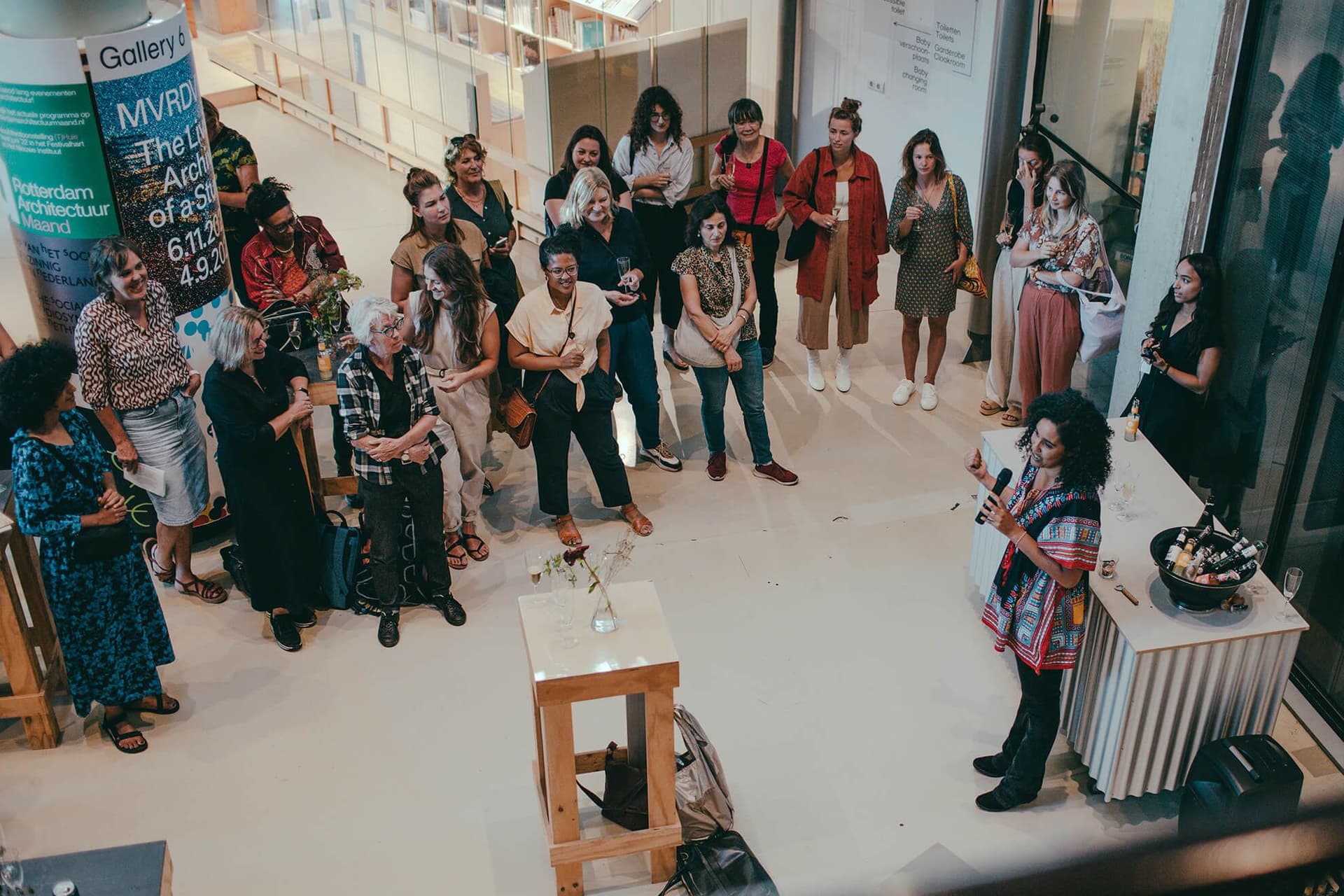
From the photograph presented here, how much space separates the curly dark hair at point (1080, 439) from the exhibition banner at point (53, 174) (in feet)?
12.7

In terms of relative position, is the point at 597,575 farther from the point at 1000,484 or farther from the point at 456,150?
the point at 456,150

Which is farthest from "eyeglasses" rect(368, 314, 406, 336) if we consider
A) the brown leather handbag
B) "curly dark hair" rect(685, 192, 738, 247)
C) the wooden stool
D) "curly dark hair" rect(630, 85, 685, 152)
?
"curly dark hair" rect(630, 85, 685, 152)

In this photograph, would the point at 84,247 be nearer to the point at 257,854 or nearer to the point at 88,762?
the point at 88,762

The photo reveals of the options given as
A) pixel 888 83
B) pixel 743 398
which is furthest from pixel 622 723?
pixel 888 83

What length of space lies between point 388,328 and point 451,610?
1.37m

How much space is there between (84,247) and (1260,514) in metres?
5.18

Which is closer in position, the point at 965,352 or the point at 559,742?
the point at 559,742

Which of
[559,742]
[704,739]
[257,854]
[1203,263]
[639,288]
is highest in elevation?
[1203,263]

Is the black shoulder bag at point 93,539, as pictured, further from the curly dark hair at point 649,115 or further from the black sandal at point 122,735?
the curly dark hair at point 649,115

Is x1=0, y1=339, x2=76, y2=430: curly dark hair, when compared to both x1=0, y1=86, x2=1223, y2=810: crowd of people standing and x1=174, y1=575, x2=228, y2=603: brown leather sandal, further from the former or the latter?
x1=174, y1=575, x2=228, y2=603: brown leather sandal

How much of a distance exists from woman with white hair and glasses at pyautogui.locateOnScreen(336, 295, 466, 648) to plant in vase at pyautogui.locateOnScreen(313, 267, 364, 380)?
73 centimetres

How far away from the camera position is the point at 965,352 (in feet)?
26.4

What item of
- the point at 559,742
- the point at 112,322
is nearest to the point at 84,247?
the point at 112,322

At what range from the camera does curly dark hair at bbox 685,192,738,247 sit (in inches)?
236
